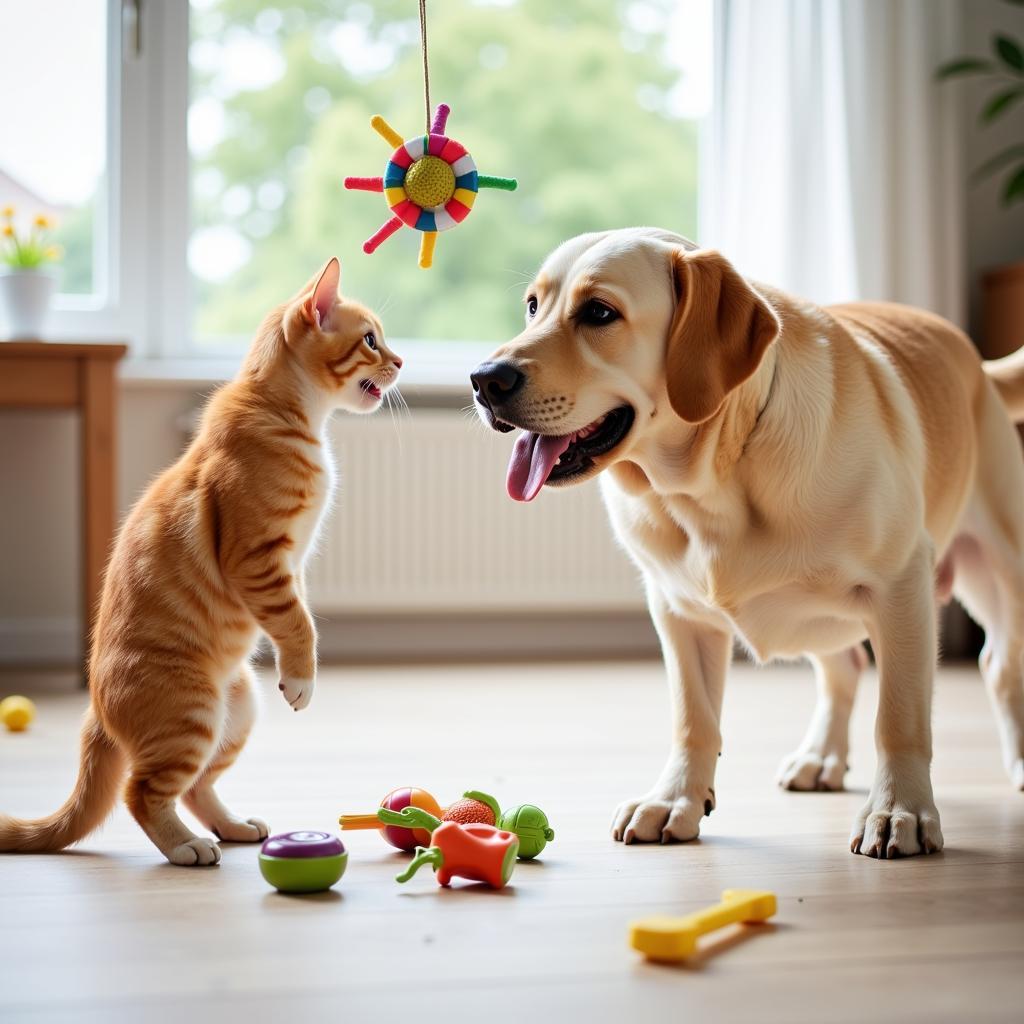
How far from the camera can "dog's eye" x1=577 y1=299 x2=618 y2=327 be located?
1.61 m

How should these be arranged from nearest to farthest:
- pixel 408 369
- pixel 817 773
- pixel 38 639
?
pixel 817 773 → pixel 38 639 → pixel 408 369

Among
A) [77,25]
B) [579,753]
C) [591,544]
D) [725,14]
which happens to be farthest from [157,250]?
[579,753]

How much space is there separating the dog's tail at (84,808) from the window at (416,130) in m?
2.69

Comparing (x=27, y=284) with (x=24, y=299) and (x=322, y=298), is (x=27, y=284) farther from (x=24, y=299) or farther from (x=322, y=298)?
(x=322, y=298)

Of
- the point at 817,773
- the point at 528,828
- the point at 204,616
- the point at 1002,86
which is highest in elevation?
the point at 1002,86

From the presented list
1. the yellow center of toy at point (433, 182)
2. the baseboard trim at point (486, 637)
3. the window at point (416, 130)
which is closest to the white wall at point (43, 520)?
the window at point (416, 130)

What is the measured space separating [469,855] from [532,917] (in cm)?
14

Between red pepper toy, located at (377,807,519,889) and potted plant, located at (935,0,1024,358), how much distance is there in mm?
3263

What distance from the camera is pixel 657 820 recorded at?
5.65ft

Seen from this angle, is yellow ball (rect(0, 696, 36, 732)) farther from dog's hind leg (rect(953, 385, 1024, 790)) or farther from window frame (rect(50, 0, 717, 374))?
dog's hind leg (rect(953, 385, 1024, 790))

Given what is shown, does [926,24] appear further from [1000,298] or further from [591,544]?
[591,544]

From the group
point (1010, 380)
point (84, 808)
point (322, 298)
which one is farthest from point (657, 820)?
point (1010, 380)

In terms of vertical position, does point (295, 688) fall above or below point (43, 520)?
above

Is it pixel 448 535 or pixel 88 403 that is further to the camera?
pixel 448 535
